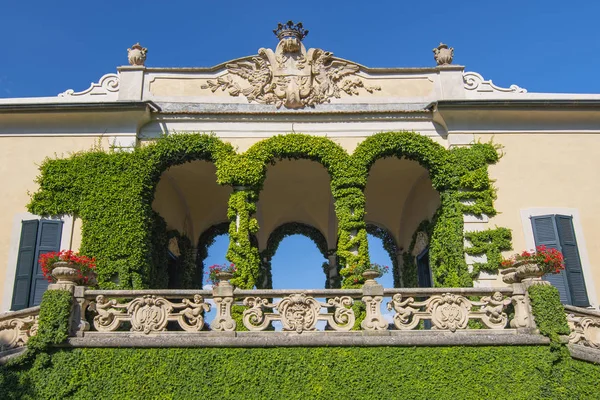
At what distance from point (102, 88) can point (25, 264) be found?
5177mm

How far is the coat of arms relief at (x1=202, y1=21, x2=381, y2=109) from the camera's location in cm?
1447

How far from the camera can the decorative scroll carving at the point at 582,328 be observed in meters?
9.64

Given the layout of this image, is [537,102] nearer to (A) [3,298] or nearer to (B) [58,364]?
(B) [58,364]

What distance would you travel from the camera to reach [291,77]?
14570 mm

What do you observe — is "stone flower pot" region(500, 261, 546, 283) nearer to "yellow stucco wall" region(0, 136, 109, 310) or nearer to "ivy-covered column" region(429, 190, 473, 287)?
"ivy-covered column" region(429, 190, 473, 287)

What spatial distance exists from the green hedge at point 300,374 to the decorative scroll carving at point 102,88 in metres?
7.92

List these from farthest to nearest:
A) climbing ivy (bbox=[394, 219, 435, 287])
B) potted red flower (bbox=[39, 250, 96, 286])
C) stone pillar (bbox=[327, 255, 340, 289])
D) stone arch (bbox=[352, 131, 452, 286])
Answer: climbing ivy (bbox=[394, 219, 435, 287])
stone pillar (bbox=[327, 255, 340, 289])
stone arch (bbox=[352, 131, 452, 286])
potted red flower (bbox=[39, 250, 96, 286])

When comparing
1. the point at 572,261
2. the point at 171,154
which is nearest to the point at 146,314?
the point at 171,154

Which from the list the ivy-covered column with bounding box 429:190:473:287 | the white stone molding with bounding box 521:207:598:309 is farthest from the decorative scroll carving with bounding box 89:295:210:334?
the white stone molding with bounding box 521:207:598:309

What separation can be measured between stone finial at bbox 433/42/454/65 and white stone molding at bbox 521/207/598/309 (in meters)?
4.85

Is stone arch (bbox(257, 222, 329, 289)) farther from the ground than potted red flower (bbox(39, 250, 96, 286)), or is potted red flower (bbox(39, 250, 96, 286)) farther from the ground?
stone arch (bbox(257, 222, 329, 289))

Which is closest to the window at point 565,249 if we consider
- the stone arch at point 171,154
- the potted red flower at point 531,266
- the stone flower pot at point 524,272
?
the potted red flower at point 531,266

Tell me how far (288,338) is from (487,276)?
5.75 metres

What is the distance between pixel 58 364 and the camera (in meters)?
8.91
